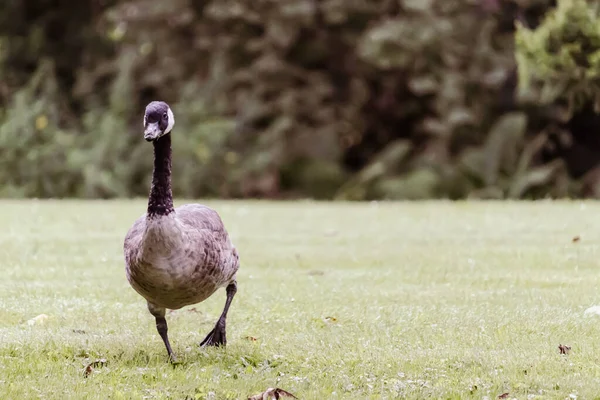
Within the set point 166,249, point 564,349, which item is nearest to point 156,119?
point 166,249

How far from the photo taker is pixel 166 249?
504 cm

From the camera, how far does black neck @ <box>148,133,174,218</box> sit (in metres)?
5.12

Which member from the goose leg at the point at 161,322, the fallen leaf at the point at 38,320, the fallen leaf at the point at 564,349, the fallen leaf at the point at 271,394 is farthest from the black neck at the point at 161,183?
the fallen leaf at the point at 564,349

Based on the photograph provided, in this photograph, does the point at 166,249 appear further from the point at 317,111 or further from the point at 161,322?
the point at 317,111

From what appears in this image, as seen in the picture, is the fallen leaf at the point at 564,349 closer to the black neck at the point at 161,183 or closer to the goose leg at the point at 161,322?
the goose leg at the point at 161,322

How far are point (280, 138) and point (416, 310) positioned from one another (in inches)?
539

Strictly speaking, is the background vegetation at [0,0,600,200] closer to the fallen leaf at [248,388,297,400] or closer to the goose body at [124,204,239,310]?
the goose body at [124,204,239,310]

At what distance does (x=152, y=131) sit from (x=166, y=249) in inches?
24.0

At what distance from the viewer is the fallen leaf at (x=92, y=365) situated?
5191mm

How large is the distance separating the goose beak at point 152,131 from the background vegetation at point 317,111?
14.3 meters

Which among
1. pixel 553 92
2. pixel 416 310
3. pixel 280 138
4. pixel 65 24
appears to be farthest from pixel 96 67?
pixel 416 310

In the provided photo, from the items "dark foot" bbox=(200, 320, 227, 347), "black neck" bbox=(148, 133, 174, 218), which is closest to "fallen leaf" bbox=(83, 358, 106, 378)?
"dark foot" bbox=(200, 320, 227, 347)

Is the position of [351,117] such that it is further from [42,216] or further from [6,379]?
[6,379]

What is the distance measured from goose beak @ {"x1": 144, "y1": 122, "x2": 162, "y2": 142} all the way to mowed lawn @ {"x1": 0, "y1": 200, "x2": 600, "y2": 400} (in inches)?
49.0
